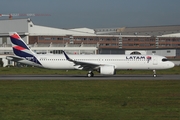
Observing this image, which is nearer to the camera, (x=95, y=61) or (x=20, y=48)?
(x=95, y=61)

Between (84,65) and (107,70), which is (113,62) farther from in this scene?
(84,65)

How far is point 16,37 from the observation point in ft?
161

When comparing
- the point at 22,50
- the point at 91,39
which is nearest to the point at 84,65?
the point at 22,50

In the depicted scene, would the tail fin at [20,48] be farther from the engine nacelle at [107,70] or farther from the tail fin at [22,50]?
the engine nacelle at [107,70]

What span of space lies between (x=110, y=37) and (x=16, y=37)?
74.7 metres
